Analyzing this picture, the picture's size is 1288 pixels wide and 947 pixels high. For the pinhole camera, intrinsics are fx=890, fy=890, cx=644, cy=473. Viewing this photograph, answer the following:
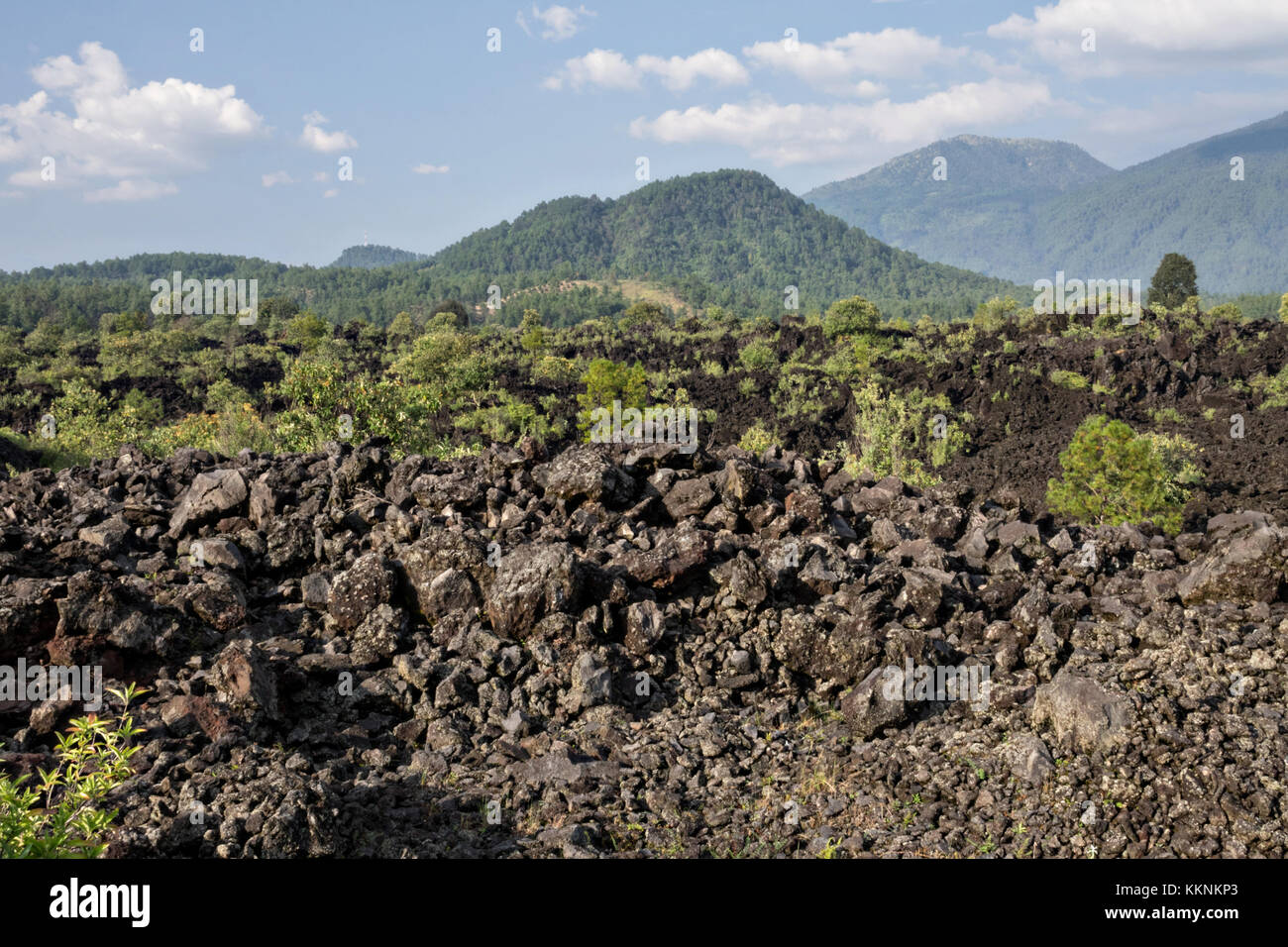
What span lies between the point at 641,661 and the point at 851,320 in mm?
42403

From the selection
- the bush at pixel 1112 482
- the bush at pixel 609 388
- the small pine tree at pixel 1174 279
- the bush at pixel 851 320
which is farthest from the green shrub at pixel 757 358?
the small pine tree at pixel 1174 279

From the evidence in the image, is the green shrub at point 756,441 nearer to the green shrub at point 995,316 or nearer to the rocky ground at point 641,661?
the rocky ground at point 641,661

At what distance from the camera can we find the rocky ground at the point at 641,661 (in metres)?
5.98

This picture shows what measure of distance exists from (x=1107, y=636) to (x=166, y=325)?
80.1 meters

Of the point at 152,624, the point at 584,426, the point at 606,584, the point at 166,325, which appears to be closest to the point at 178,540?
the point at 152,624

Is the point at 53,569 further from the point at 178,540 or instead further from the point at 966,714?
the point at 966,714

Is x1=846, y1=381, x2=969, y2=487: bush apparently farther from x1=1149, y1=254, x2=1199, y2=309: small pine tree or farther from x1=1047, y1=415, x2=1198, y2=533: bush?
x1=1149, y1=254, x2=1199, y2=309: small pine tree

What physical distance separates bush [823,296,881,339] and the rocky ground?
3736 cm

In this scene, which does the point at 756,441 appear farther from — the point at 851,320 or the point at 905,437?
the point at 851,320

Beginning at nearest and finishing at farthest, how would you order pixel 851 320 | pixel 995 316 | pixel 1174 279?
pixel 851 320 < pixel 995 316 < pixel 1174 279

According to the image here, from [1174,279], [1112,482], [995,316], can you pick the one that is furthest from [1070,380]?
[1174,279]

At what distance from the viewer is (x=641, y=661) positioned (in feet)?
27.5

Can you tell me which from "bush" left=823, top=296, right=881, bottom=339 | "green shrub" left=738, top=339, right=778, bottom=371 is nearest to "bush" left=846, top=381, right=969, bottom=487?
"green shrub" left=738, top=339, right=778, bottom=371

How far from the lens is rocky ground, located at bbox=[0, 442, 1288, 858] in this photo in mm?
5980
